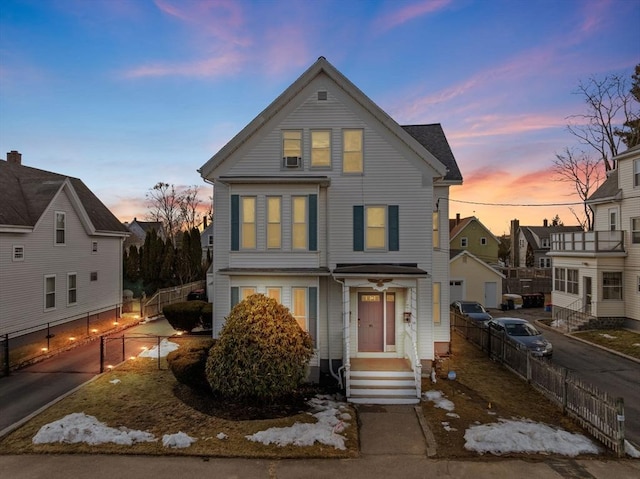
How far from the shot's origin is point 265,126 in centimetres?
1380

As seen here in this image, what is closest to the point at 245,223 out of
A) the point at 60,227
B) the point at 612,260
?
the point at 60,227

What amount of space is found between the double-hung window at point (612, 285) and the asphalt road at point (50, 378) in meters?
27.1

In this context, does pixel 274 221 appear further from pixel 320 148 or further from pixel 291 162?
pixel 320 148

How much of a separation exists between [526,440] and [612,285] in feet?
65.7

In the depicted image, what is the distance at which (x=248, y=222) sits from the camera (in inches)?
532

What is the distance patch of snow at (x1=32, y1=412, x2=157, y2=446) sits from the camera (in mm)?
8469

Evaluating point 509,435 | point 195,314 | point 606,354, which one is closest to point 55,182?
point 195,314

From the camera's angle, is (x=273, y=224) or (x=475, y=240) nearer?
(x=273, y=224)

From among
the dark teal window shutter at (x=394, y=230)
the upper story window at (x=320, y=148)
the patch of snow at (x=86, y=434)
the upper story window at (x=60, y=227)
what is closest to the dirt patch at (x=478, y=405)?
the dark teal window shutter at (x=394, y=230)

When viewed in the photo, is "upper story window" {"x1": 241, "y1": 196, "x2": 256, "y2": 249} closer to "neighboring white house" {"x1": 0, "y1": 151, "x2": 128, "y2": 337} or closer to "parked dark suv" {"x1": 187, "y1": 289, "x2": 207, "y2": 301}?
"neighboring white house" {"x1": 0, "y1": 151, "x2": 128, "y2": 337}

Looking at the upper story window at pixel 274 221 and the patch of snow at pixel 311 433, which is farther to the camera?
the upper story window at pixel 274 221

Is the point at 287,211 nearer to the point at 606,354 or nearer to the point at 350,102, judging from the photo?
the point at 350,102

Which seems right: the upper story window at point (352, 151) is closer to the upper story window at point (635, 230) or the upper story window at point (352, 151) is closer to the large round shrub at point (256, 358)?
the large round shrub at point (256, 358)

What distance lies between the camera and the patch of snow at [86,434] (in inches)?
333
